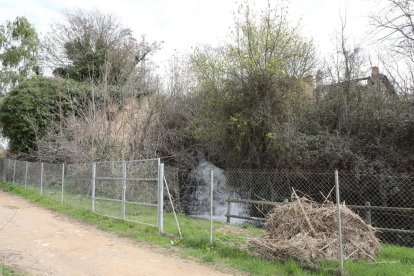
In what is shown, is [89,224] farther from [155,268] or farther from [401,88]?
[401,88]

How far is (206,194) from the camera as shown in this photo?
67.1 ft

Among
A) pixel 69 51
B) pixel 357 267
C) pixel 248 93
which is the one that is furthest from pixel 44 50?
pixel 357 267

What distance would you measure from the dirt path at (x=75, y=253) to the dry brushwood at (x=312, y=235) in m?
1.41

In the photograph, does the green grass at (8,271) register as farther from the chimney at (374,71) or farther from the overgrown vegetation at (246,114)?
the chimney at (374,71)

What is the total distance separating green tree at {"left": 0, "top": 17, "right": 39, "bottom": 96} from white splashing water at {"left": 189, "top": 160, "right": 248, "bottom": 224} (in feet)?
73.4

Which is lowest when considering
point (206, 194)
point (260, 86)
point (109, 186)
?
point (206, 194)

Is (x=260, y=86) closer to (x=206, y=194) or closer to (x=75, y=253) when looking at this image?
(x=206, y=194)

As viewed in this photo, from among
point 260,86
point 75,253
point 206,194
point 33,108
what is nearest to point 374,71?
point 260,86

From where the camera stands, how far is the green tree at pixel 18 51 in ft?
120

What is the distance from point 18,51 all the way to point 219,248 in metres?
34.4

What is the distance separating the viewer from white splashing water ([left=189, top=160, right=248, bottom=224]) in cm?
1836

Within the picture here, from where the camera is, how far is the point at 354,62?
1662cm

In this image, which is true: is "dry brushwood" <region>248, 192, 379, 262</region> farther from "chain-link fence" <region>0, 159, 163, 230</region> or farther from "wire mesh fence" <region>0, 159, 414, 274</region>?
"chain-link fence" <region>0, 159, 163, 230</region>

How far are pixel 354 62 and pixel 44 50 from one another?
24.1 metres
